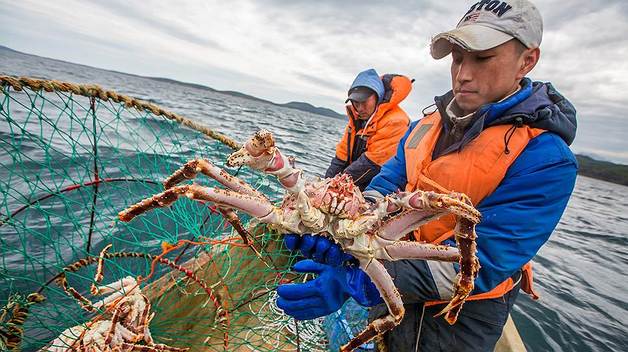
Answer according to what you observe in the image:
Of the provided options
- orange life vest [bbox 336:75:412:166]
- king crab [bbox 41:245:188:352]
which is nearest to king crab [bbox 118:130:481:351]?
king crab [bbox 41:245:188:352]

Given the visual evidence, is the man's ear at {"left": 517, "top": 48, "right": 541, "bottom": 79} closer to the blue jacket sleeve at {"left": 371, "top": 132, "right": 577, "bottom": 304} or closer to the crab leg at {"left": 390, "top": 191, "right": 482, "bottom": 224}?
the blue jacket sleeve at {"left": 371, "top": 132, "right": 577, "bottom": 304}

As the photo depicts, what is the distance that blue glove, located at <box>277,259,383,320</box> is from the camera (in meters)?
2.34

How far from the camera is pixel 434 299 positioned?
2100 millimetres

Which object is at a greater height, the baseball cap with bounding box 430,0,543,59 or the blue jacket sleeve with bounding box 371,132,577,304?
the baseball cap with bounding box 430,0,543,59

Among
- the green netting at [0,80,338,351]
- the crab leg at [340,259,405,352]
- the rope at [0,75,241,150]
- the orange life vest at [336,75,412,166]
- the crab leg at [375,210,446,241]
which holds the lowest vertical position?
the green netting at [0,80,338,351]

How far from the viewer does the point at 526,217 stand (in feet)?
6.24

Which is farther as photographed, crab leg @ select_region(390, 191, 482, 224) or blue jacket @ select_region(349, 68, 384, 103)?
blue jacket @ select_region(349, 68, 384, 103)

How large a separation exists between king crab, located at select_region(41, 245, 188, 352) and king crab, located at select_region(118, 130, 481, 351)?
1.37 meters

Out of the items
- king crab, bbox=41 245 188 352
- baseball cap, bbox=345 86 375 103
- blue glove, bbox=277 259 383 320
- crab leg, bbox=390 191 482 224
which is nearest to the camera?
crab leg, bbox=390 191 482 224

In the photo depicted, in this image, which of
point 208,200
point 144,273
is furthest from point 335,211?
point 144,273

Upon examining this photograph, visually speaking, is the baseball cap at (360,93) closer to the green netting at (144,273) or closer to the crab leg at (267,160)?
the green netting at (144,273)

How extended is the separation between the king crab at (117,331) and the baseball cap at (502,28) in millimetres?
3194

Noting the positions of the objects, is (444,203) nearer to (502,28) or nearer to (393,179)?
(502,28)

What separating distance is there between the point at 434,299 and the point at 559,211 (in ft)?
3.13
